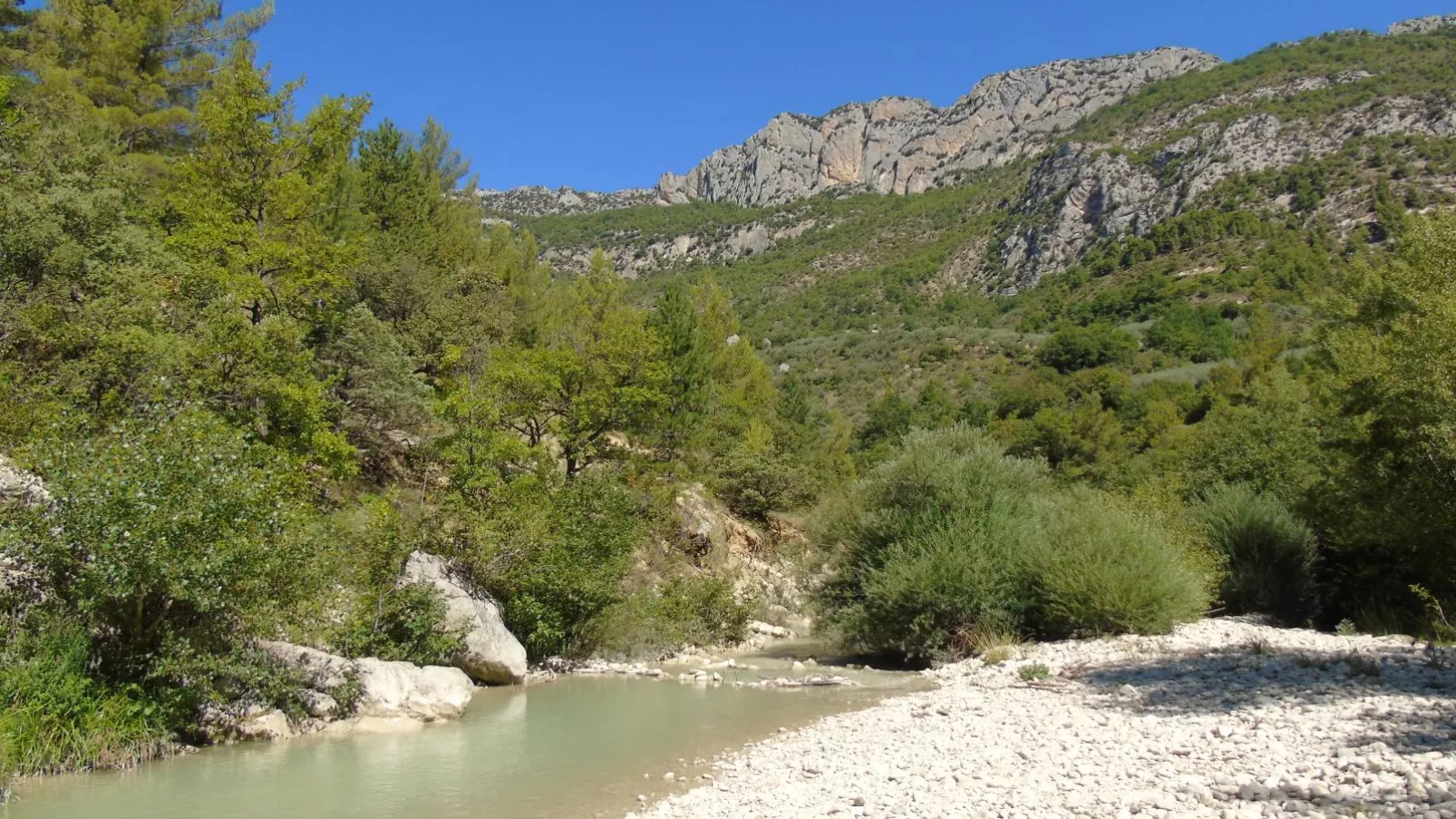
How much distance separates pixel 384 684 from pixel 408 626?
6.08ft

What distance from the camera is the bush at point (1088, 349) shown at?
67.9 meters

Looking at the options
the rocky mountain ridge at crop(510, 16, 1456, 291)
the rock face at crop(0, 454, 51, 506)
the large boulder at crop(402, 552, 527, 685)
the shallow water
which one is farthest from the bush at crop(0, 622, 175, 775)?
the rocky mountain ridge at crop(510, 16, 1456, 291)

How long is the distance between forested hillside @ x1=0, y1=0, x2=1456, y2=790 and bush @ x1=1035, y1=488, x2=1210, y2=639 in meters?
0.07

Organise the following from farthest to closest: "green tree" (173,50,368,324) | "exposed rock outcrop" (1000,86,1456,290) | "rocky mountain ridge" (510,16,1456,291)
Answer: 1. "exposed rock outcrop" (1000,86,1456,290)
2. "rocky mountain ridge" (510,16,1456,291)
3. "green tree" (173,50,368,324)

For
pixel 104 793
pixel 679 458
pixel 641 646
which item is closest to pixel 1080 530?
pixel 641 646

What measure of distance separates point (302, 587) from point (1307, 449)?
28.6 meters

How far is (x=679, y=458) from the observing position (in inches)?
1240

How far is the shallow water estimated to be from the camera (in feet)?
29.7

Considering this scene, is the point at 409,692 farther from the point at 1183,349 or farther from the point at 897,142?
the point at 897,142

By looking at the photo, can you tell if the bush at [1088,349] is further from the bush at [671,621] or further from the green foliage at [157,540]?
the green foliage at [157,540]

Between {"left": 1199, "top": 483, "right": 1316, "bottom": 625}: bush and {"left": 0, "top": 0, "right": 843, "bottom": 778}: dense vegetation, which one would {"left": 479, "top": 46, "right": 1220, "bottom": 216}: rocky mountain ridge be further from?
{"left": 1199, "top": 483, "right": 1316, "bottom": 625}: bush

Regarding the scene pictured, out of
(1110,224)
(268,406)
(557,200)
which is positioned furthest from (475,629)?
(557,200)

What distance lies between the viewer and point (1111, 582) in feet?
59.8

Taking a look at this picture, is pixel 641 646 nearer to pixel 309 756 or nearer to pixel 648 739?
pixel 648 739
